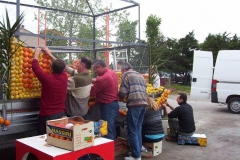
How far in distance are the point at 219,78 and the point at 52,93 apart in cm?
774

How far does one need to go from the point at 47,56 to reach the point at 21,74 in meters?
A: 0.52

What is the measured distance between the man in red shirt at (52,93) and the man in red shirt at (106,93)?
2.53ft

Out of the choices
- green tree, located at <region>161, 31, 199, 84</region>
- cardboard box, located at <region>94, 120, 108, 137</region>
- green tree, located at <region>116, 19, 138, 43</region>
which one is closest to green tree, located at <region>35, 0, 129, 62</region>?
green tree, located at <region>116, 19, 138, 43</region>

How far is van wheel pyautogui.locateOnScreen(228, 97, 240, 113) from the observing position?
9.95 metres

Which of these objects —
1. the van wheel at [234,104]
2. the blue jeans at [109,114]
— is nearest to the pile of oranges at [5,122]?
the blue jeans at [109,114]

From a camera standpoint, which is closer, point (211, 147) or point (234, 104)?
point (211, 147)

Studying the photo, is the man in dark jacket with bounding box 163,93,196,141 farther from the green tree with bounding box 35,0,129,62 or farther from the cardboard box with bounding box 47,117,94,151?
the green tree with bounding box 35,0,129,62

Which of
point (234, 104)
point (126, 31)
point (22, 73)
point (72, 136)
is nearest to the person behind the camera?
point (72, 136)

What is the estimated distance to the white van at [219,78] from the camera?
9.73 metres

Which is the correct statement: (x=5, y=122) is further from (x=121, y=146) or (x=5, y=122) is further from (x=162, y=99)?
(x=162, y=99)

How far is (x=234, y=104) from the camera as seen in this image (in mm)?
10008

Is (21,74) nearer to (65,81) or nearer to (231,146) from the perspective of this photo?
(65,81)

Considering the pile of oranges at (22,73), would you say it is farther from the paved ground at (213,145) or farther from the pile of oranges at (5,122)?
the paved ground at (213,145)

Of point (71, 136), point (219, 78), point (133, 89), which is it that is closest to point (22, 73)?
point (71, 136)
